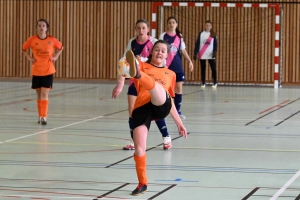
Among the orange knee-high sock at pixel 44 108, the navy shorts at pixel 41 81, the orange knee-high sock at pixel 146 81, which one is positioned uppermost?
the orange knee-high sock at pixel 146 81

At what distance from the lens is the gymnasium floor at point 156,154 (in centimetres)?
614

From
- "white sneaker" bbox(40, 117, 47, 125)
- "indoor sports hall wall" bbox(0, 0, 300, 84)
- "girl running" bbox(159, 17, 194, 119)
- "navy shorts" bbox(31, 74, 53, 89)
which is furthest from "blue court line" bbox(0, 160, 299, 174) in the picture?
"indoor sports hall wall" bbox(0, 0, 300, 84)

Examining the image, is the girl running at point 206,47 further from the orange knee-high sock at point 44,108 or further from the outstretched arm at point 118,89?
the outstretched arm at point 118,89

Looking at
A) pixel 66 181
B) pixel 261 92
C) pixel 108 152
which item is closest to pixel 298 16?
pixel 261 92

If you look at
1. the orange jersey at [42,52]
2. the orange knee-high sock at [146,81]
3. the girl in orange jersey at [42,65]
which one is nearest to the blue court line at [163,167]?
the orange knee-high sock at [146,81]

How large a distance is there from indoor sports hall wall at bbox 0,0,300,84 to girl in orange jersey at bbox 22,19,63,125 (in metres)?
10.8

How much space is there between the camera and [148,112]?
6109mm

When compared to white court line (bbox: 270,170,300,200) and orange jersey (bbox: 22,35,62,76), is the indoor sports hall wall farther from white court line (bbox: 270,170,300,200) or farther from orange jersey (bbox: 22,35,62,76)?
white court line (bbox: 270,170,300,200)

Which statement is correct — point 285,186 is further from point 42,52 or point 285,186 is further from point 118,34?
point 118,34

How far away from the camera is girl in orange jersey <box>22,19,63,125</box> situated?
455 inches

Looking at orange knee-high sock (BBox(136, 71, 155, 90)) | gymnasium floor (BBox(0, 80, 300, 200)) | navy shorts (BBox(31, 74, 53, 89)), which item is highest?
orange knee-high sock (BBox(136, 71, 155, 90))

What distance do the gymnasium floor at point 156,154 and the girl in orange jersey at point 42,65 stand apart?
0.37 meters

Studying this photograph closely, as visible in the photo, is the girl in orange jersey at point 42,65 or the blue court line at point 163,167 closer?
the blue court line at point 163,167

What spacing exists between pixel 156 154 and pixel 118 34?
1528cm
